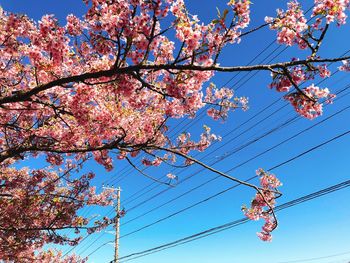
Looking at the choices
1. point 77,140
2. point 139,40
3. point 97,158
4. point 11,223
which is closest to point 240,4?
point 139,40

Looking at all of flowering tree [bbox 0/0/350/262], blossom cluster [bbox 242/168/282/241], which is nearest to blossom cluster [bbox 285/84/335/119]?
flowering tree [bbox 0/0/350/262]

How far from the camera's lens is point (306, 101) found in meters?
4.26

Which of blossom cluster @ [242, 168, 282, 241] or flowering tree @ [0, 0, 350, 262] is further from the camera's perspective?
blossom cluster @ [242, 168, 282, 241]

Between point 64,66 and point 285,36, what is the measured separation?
10.7 ft

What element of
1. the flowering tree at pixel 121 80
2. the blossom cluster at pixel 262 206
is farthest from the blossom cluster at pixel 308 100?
the blossom cluster at pixel 262 206

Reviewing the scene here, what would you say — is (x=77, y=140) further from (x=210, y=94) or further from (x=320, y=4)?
(x=320, y=4)

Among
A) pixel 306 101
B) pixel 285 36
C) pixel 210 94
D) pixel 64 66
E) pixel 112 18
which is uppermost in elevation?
pixel 210 94

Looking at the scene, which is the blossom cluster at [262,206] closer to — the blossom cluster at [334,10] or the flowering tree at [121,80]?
the flowering tree at [121,80]

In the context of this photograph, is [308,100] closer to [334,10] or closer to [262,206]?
[334,10]

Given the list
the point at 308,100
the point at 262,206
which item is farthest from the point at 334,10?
the point at 262,206

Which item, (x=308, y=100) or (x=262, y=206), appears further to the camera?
(x=262, y=206)

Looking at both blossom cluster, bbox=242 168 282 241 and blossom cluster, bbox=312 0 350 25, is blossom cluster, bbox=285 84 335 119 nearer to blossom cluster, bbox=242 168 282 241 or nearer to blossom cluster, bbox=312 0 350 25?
blossom cluster, bbox=312 0 350 25

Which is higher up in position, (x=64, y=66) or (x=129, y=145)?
(x=64, y=66)

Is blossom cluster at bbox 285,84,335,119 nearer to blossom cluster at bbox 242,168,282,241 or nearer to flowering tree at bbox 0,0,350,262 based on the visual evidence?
flowering tree at bbox 0,0,350,262
